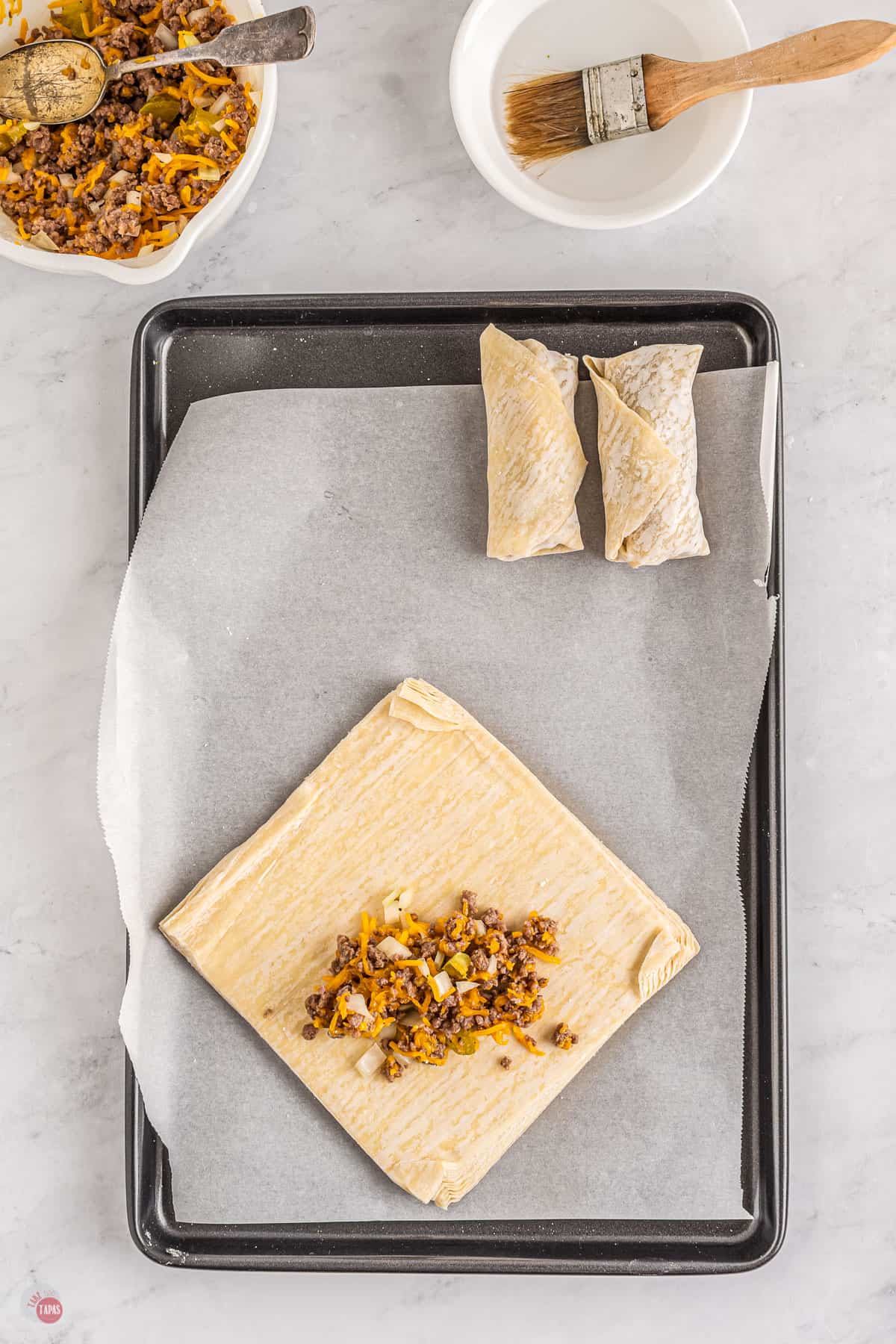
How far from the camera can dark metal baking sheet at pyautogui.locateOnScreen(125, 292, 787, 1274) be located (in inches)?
58.7

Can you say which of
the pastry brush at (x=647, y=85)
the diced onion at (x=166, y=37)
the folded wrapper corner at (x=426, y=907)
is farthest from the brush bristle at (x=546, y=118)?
the folded wrapper corner at (x=426, y=907)

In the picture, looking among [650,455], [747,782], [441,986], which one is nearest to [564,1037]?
[441,986]

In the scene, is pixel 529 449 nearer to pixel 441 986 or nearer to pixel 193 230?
pixel 193 230

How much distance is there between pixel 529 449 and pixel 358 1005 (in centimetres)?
84

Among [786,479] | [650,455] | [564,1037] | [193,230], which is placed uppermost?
[193,230]

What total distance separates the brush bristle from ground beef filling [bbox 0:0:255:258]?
15.6 inches

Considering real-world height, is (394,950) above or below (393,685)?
below

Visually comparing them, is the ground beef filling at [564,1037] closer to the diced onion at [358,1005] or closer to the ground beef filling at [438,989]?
the ground beef filling at [438,989]

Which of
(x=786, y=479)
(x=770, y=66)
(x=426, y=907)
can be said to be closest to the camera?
(x=770, y=66)

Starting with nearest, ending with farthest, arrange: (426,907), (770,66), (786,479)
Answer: (770,66) → (426,907) → (786,479)

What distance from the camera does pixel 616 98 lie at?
4.81ft

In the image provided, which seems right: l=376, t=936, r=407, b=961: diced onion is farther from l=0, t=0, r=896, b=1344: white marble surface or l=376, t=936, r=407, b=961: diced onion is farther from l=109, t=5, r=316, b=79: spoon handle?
l=109, t=5, r=316, b=79: spoon handle

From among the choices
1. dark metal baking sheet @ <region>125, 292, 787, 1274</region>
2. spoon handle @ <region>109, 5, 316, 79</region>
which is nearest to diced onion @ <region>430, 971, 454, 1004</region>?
dark metal baking sheet @ <region>125, 292, 787, 1274</region>

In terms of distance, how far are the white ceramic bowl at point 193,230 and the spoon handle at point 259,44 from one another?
33 mm
